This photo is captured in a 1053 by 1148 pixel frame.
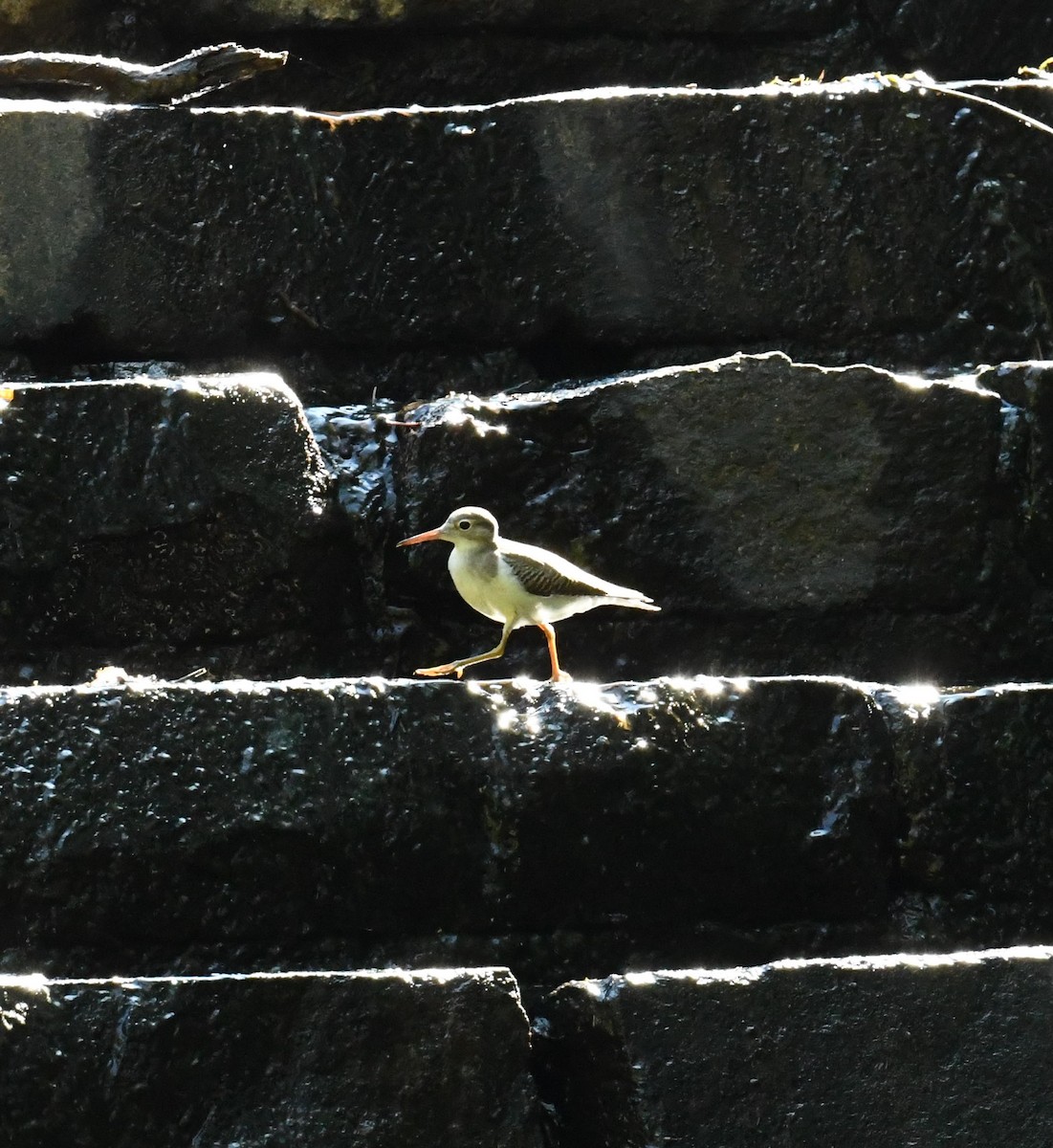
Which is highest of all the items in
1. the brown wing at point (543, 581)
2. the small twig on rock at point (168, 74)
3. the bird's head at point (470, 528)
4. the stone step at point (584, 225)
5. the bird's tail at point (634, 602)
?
the small twig on rock at point (168, 74)

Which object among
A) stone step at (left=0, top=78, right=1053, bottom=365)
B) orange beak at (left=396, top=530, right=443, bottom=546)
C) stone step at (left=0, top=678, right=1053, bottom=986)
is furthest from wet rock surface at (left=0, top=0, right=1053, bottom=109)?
stone step at (left=0, top=678, right=1053, bottom=986)

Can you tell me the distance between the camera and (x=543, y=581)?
206 inches

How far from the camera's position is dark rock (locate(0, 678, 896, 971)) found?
4262 mm

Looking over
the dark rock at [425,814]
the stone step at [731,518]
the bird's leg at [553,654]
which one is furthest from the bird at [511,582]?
the dark rock at [425,814]

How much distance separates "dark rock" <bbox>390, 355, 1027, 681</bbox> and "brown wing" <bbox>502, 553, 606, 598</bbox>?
1.57ft

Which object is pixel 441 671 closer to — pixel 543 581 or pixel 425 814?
pixel 543 581

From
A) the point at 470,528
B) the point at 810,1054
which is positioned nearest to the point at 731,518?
the point at 470,528

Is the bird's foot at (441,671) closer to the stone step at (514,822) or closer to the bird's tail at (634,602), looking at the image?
the bird's tail at (634,602)

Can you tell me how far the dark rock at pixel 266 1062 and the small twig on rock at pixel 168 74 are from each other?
11.2 ft

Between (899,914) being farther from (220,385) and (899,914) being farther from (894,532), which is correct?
(220,385)

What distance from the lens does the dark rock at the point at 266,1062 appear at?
3727 mm

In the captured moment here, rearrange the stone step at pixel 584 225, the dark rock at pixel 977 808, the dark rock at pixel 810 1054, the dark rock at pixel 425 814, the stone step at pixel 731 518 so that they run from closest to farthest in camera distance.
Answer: the dark rock at pixel 810 1054
the dark rock at pixel 425 814
the dark rock at pixel 977 808
the stone step at pixel 731 518
the stone step at pixel 584 225

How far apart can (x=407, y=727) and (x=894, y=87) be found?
316 centimetres

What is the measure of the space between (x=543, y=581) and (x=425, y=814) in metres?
1.02
